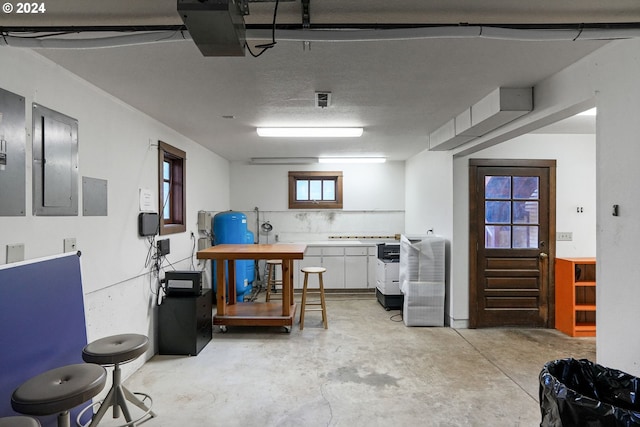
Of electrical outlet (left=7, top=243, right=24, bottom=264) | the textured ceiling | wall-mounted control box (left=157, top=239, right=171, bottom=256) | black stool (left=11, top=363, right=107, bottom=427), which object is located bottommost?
black stool (left=11, top=363, right=107, bottom=427)

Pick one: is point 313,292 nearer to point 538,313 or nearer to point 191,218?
point 191,218

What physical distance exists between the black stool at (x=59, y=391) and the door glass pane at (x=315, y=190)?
5.23 m

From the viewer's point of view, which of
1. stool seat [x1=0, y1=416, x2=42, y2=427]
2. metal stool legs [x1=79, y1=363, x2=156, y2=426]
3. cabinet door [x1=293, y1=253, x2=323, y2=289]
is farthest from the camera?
cabinet door [x1=293, y1=253, x2=323, y2=289]

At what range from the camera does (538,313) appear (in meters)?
4.42

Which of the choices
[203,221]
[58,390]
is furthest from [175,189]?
[58,390]

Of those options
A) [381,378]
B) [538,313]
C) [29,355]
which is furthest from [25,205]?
[538,313]

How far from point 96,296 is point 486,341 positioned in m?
4.07

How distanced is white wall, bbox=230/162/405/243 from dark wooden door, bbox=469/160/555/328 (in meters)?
2.37

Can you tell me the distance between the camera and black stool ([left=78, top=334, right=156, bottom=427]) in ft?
6.97

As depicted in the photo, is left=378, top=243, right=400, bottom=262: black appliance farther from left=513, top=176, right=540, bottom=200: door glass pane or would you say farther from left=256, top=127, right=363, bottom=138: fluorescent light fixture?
left=256, top=127, right=363, bottom=138: fluorescent light fixture

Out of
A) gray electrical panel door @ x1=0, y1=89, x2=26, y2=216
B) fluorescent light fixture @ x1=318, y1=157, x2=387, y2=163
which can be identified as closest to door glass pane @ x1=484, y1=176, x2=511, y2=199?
fluorescent light fixture @ x1=318, y1=157, x2=387, y2=163

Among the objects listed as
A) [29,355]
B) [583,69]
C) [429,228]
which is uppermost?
[583,69]

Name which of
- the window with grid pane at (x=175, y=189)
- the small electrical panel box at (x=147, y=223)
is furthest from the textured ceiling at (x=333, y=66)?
the small electrical panel box at (x=147, y=223)

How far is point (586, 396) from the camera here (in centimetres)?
169
